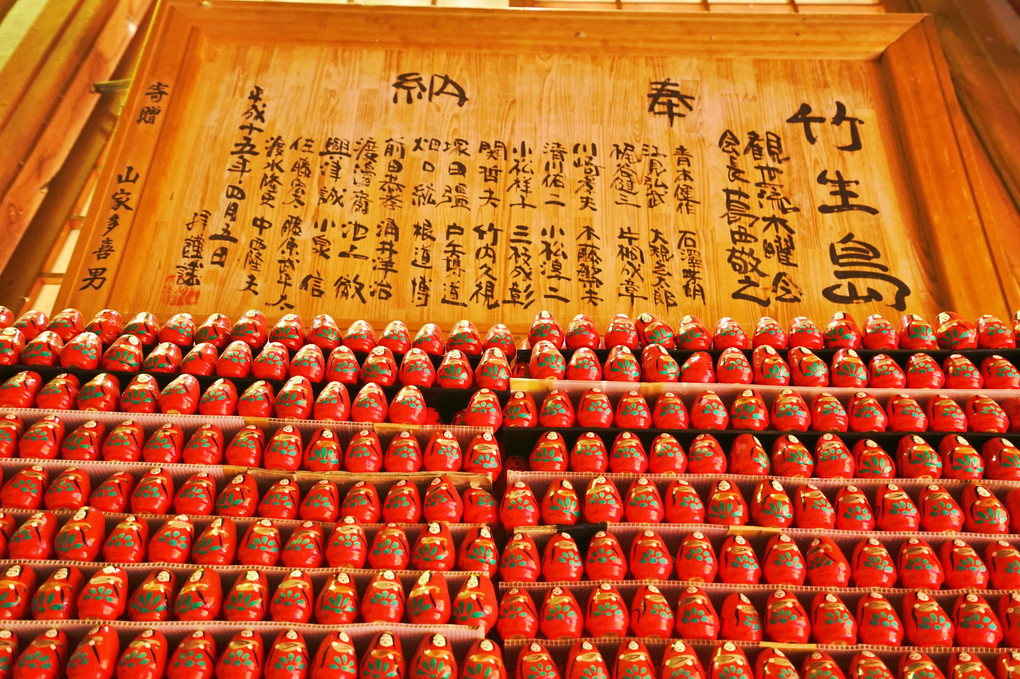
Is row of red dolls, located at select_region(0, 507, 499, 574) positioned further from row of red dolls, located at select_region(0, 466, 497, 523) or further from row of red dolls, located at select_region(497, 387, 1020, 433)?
row of red dolls, located at select_region(497, 387, 1020, 433)

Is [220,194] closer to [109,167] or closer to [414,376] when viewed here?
[109,167]

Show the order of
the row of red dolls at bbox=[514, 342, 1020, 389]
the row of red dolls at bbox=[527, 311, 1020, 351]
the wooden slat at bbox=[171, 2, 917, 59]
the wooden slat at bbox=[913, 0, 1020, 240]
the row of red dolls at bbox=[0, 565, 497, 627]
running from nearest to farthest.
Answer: the row of red dolls at bbox=[0, 565, 497, 627]
the row of red dolls at bbox=[514, 342, 1020, 389]
the row of red dolls at bbox=[527, 311, 1020, 351]
the wooden slat at bbox=[171, 2, 917, 59]
the wooden slat at bbox=[913, 0, 1020, 240]

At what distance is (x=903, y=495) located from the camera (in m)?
2.04

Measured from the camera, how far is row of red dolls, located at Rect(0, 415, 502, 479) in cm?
208

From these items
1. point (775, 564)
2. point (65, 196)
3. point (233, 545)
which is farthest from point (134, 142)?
point (775, 564)

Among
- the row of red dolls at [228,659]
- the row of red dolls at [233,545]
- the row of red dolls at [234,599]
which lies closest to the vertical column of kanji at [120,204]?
the row of red dolls at [233,545]

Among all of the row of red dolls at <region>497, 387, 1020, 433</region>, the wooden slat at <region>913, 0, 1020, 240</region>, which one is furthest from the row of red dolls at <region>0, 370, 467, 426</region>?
the wooden slat at <region>913, 0, 1020, 240</region>

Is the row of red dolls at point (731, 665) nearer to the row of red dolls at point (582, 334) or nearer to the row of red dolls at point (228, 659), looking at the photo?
the row of red dolls at point (228, 659)

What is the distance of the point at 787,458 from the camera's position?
2.12 metres

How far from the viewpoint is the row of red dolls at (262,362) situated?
232 centimetres

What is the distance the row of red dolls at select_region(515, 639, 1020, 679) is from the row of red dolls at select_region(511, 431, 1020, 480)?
49 cm

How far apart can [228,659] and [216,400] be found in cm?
77

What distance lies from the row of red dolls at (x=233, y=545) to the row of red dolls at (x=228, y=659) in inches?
8.1

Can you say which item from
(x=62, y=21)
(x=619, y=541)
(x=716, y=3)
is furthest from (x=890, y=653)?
(x=62, y=21)
